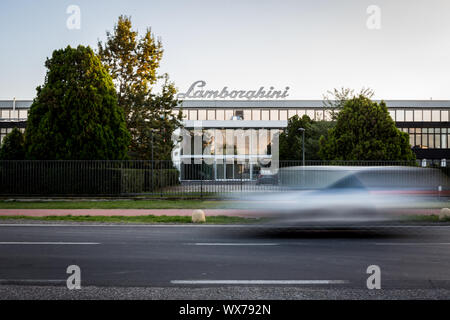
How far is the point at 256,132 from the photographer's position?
4806 centimetres

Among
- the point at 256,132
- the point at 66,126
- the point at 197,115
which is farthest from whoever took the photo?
the point at 197,115

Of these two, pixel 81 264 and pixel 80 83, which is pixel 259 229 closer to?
pixel 81 264

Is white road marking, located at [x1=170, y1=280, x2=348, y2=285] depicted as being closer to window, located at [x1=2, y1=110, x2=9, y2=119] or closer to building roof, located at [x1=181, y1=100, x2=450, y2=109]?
building roof, located at [x1=181, y1=100, x2=450, y2=109]

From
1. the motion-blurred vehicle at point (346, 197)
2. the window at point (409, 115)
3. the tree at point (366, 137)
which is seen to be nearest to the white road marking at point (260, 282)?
the motion-blurred vehicle at point (346, 197)

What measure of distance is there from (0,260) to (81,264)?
1510 mm

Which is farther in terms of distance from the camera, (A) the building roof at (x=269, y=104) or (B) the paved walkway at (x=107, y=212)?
(A) the building roof at (x=269, y=104)

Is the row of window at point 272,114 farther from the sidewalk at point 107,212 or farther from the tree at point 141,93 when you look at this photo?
the sidewalk at point 107,212

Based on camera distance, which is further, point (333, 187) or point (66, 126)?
point (66, 126)

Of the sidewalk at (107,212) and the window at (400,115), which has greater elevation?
the window at (400,115)

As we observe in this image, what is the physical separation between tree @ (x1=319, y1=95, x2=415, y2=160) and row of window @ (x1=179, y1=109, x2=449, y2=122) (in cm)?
3120

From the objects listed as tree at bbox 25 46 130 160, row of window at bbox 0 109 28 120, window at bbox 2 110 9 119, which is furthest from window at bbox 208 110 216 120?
tree at bbox 25 46 130 160

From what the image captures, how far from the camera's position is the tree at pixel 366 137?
1003 inches

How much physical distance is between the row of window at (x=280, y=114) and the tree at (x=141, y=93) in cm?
2898
